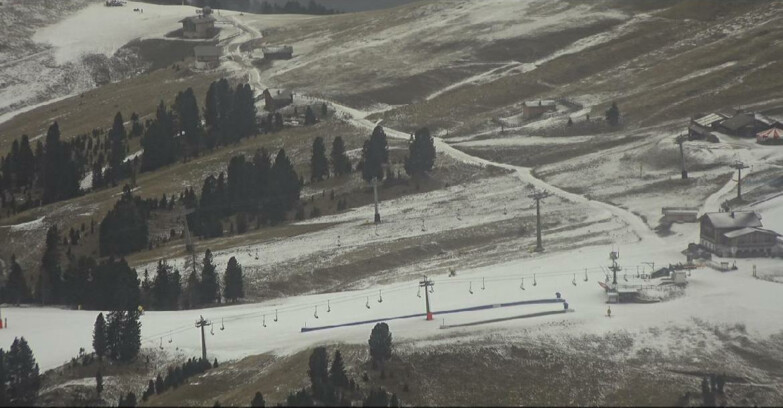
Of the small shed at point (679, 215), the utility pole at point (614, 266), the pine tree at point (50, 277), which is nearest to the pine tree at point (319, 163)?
the pine tree at point (50, 277)

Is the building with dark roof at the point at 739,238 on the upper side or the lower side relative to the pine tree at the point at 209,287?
upper

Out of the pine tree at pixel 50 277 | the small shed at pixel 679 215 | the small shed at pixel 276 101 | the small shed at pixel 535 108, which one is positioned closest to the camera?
the pine tree at pixel 50 277

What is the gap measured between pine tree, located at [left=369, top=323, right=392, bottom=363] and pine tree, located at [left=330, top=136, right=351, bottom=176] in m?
62.4

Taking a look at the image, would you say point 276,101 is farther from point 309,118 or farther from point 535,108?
point 535,108

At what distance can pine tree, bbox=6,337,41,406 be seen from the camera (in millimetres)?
95812

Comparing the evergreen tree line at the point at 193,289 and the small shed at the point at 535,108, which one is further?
the small shed at the point at 535,108

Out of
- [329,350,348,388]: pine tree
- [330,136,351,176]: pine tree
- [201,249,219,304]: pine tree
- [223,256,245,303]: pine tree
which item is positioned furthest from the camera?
[330,136,351,176]: pine tree

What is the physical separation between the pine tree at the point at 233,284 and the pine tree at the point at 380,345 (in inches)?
1127

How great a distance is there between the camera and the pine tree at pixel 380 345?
94.6 meters

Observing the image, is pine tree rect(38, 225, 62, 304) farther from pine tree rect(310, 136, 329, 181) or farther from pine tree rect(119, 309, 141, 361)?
pine tree rect(310, 136, 329, 181)

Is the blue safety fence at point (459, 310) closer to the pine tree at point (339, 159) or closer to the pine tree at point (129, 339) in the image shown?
the pine tree at point (129, 339)

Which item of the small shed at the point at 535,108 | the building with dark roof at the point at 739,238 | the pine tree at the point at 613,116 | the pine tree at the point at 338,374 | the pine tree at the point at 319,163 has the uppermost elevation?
the small shed at the point at 535,108

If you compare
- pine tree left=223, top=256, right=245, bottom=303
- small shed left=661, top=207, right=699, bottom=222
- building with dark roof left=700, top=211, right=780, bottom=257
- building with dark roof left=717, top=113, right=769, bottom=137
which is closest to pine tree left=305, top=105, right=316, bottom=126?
building with dark roof left=717, top=113, right=769, bottom=137

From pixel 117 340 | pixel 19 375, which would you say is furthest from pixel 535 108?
pixel 19 375
